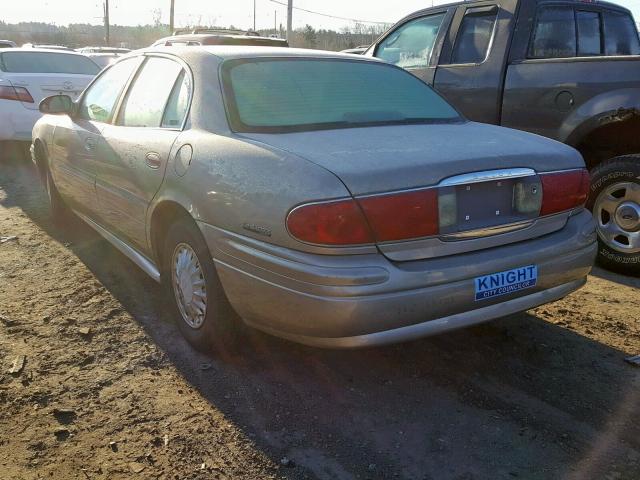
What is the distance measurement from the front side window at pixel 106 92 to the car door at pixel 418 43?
8.92ft

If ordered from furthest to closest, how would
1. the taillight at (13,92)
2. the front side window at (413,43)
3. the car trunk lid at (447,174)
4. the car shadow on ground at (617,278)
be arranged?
the taillight at (13,92) → the front side window at (413,43) → the car shadow on ground at (617,278) → the car trunk lid at (447,174)

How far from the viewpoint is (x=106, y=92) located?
15.3ft

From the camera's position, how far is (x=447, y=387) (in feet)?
10.1

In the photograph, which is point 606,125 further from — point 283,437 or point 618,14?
point 283,437

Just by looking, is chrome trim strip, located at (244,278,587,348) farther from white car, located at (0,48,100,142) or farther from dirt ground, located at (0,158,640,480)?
white car, located at (0,48,100,142)

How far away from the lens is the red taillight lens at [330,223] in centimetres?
256

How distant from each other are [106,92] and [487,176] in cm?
302

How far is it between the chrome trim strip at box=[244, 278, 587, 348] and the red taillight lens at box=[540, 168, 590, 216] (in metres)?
0.40

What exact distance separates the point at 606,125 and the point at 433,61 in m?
1.88

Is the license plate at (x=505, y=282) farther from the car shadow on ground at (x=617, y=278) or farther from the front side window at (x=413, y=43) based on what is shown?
the front side window at (x=413, y=43)

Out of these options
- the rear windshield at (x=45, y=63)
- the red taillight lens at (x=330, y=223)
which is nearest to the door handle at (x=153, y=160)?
the red taillight lens at (x=330, y=223)

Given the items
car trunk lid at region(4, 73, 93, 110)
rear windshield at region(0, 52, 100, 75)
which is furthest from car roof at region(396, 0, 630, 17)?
rear windshield at region(0, 52, 100, 75)

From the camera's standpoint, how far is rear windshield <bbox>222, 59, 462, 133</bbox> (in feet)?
10.7

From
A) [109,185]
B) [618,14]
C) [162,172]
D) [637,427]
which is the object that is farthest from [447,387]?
[618,14]
